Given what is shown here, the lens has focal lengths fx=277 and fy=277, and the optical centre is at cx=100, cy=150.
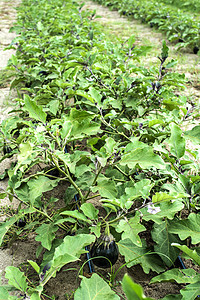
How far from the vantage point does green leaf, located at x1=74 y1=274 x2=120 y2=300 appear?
1.08 m

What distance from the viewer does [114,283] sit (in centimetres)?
151

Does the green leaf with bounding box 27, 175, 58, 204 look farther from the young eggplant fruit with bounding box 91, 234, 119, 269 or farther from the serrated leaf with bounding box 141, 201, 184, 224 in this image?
the serrated leaf with bounding box 141, 201, 184, 224

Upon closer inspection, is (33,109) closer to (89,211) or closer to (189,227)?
(89,211)

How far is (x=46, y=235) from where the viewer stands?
1.54 meters

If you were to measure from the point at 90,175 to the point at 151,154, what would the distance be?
47 cm

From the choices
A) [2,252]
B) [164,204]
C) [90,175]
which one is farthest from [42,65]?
[164,204]

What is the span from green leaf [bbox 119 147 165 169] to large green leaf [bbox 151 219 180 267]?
32 cm

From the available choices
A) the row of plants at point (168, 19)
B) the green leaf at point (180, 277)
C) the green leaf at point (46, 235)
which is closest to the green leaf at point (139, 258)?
the green leaf at point (180, 277)

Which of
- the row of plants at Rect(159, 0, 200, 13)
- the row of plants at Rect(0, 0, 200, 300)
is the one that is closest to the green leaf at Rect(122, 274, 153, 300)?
the row of plants at Rect(0, 0, 200, 300)

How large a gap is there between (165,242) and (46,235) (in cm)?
65

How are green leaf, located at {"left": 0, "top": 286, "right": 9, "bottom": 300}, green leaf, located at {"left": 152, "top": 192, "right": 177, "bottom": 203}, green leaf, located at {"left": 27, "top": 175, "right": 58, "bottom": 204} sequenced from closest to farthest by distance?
green leaf, located at {"left": 0, "top": 286, "right": 9, "bottom": 300} → green leaf, located at {"left": 152, "top": 192, "right": 177, "bottom": 203} → green leaf, located at {"left": 27, "top": 175, "right": 58, "bottom": 204}

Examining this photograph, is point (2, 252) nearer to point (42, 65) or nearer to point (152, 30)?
point (42, 65)

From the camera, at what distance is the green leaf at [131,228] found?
4.08 ft

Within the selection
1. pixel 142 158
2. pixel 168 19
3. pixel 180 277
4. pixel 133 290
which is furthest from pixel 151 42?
pixel 133 290
